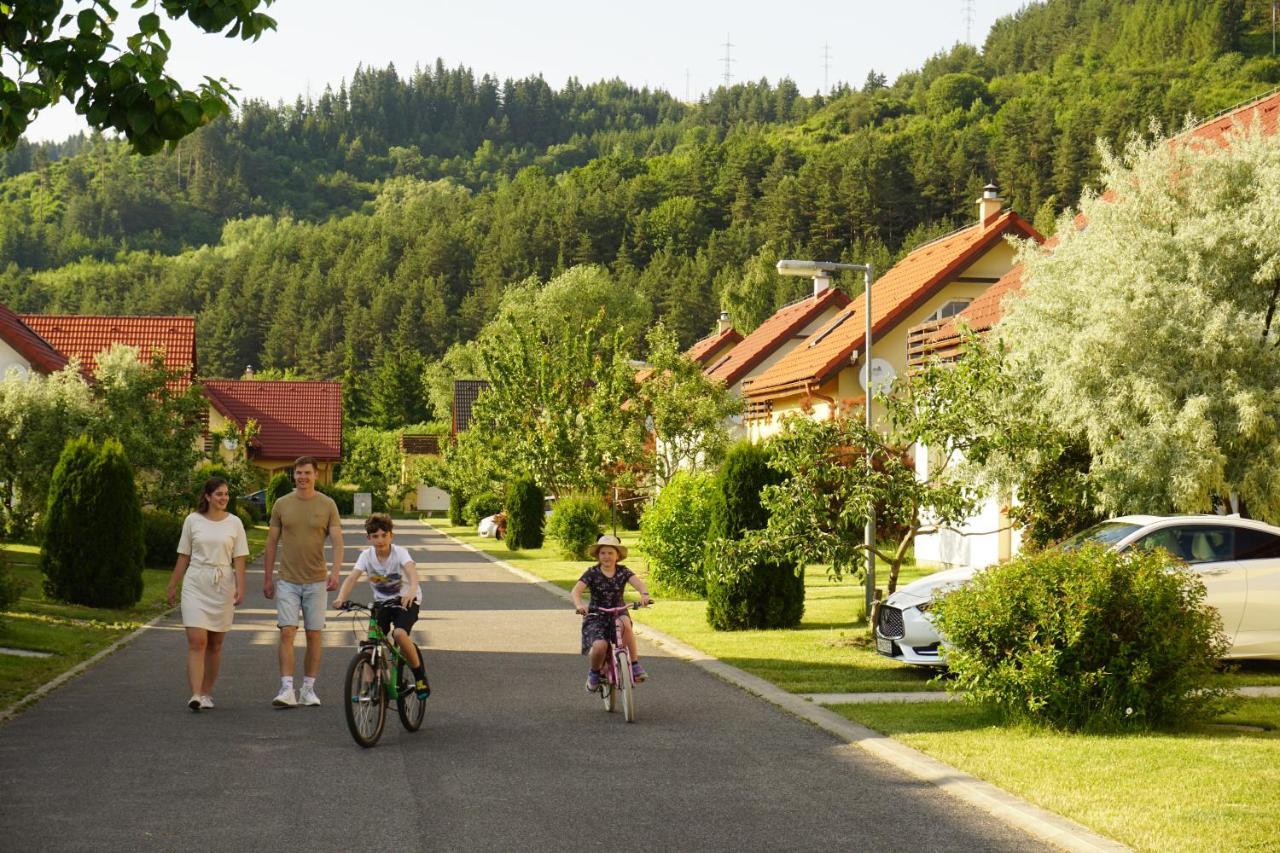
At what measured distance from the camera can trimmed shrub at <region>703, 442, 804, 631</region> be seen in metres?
18.4

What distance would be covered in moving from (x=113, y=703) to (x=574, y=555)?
25.6m

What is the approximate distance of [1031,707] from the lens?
10.4 m

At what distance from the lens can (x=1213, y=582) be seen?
13.5 meters

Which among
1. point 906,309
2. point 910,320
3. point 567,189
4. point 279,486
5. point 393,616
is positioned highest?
point 567,189

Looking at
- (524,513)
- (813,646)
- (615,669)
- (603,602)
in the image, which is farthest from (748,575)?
(524,513)

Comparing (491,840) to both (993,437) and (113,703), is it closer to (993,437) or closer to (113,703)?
(113,703)

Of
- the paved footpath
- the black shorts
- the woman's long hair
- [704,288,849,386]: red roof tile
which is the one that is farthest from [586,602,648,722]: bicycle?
[704,288,849,386]: red roof tile

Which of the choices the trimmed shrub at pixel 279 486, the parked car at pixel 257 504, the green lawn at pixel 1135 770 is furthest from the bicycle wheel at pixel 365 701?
the trimmed shrub at pixel 279 486

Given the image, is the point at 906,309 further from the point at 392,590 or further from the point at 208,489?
the point at 392,590

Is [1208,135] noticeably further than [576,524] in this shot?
No

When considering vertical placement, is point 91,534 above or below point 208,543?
above

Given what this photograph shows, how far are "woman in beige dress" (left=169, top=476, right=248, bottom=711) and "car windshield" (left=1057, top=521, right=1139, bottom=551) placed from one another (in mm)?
7710

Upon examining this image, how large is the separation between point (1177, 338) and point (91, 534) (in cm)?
1487

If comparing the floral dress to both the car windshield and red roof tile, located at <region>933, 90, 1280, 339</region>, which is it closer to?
the car windshield
